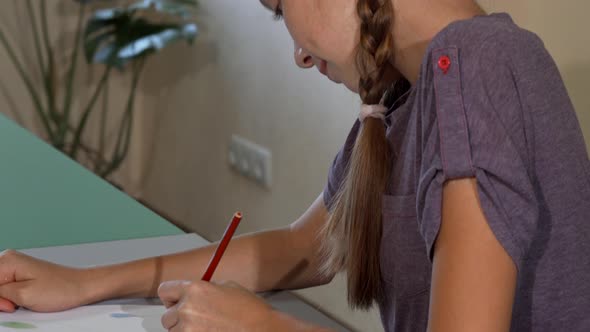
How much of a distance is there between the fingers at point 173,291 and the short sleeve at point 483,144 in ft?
0.95

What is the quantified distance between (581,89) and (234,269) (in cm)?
91

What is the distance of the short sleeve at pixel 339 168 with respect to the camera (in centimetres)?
137

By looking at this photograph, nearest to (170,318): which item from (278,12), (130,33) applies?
(278,12)

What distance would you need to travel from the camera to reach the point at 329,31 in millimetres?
1170

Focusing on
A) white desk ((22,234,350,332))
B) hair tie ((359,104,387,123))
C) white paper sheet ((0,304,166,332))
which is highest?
hair tie ((359,104,387,123))

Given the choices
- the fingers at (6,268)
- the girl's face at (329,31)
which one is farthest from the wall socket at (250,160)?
the girl's face at (329,31)

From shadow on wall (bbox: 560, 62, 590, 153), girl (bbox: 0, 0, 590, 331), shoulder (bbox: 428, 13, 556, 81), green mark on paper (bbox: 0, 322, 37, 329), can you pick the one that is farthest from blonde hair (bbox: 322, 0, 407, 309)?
shadow on wall (bbox: 560, 62, 590, 153)

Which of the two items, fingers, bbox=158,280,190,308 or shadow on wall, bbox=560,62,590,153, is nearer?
fingers, bbox=158,280,190,308

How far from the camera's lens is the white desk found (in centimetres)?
140

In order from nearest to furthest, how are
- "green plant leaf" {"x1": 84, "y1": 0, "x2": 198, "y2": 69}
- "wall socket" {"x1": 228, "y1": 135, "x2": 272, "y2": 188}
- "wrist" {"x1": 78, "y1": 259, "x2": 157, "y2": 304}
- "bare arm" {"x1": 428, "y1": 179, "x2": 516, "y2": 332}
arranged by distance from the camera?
"bare arm" {"x1": 428, "y1": 179, "x2": 516, "y2": 332} < "wrist" {"x1": 78, "y1": 259, "x2": 157, "y2": 304} < "wall socket" {"x1": 228, "y1": 135, "x2": 272, "y2": 188} < "green plant leaf" {"x1": 84, "y1": 0, "x2": 198, "y2": 69}

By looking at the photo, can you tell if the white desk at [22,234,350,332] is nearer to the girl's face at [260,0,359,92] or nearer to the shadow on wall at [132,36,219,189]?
the girl's face at [260,0,359,92]

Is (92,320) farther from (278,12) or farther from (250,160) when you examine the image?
(250,160)

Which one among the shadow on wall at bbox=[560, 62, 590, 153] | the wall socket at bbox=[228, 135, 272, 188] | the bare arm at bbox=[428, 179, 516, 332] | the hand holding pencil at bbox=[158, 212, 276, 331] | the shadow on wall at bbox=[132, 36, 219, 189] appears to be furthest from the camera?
the shadow on wall at bbox=[132, 36, 219, 189]

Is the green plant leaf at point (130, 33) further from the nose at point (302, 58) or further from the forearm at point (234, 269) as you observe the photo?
the nose at point (302, 58)
